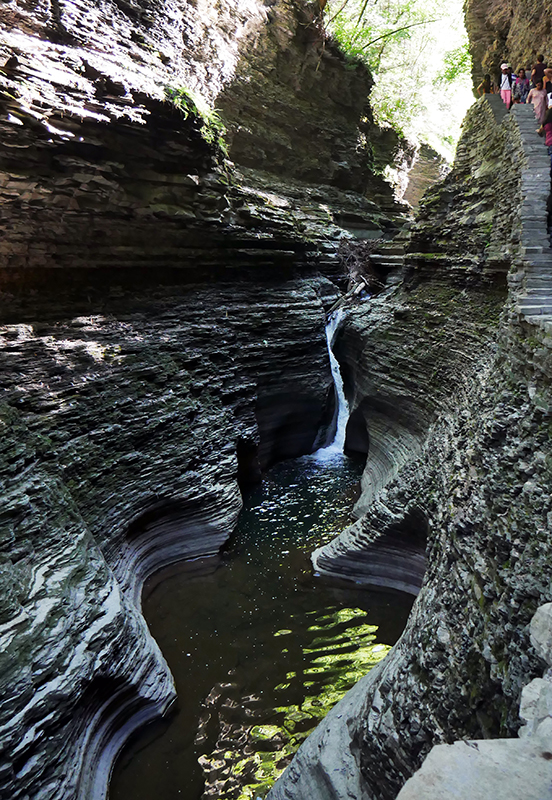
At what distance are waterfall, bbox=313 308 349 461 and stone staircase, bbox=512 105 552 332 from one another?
302 inches

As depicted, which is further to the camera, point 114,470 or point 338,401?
point 338,401

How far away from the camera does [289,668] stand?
692 centimetres

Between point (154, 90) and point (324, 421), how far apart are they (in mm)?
10040

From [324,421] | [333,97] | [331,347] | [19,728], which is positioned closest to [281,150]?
[333,97]

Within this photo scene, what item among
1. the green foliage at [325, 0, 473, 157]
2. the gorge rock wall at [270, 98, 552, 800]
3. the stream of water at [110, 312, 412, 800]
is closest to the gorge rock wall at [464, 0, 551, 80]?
the gorge rock wall at [270, 98, 552, 800]

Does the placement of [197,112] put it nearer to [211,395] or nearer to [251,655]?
[211,395]

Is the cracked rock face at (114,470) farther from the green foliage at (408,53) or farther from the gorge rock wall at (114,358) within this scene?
the green foliage at (408,53)

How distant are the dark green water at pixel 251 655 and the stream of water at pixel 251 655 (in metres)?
0.02

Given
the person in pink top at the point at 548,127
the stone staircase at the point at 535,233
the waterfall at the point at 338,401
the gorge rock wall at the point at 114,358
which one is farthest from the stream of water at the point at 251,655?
the person in pink top at the point at 548,127

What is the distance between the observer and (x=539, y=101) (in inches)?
343

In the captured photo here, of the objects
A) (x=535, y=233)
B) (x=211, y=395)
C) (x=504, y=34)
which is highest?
(x=504, y=34)

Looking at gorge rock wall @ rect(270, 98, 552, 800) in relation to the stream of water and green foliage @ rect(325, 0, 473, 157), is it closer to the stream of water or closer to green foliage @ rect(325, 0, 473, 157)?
the stream of water

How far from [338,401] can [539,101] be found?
945cm

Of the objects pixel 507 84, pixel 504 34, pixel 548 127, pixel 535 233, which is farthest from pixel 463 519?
pixel 504 34
